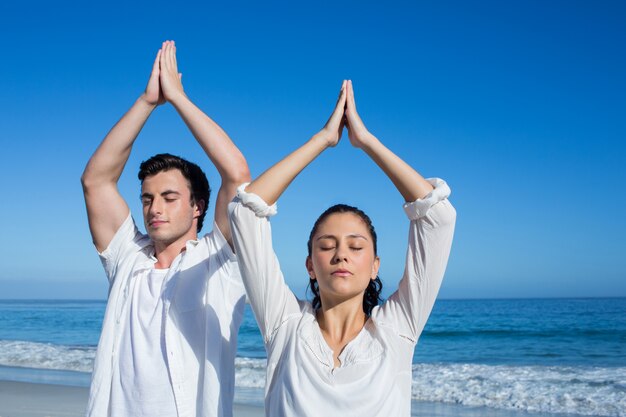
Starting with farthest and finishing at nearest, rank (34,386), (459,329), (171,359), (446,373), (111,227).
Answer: (459,329) < (446,373) < (34,386) < (111,227) < (171,359)

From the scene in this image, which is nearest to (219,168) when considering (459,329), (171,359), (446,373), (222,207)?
(222,207)

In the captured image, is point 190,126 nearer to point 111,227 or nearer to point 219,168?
point 219,168

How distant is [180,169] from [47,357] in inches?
437

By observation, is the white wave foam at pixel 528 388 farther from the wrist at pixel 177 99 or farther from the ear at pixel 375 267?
the wrist at pixel 177 99

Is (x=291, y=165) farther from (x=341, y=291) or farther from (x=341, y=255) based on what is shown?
(x=341, y=291)

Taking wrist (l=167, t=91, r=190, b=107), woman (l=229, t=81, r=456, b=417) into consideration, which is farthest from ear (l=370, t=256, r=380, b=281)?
wrist (l=167, t=91, r=190, b=107)

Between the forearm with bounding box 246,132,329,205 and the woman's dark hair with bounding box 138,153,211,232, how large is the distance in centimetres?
65

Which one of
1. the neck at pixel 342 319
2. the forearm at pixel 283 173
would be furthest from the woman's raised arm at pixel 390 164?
the neck at pixel 342 319

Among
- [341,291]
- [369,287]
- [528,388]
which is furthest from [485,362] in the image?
[341,291]

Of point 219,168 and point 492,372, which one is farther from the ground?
point 219,168

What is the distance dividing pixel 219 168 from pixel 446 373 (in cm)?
893

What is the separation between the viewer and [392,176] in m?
2.36

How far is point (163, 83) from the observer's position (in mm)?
2936

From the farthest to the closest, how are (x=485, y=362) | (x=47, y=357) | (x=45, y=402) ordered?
(x=485, y=362)
(x=47, y=357)
(x=45, y=402)
